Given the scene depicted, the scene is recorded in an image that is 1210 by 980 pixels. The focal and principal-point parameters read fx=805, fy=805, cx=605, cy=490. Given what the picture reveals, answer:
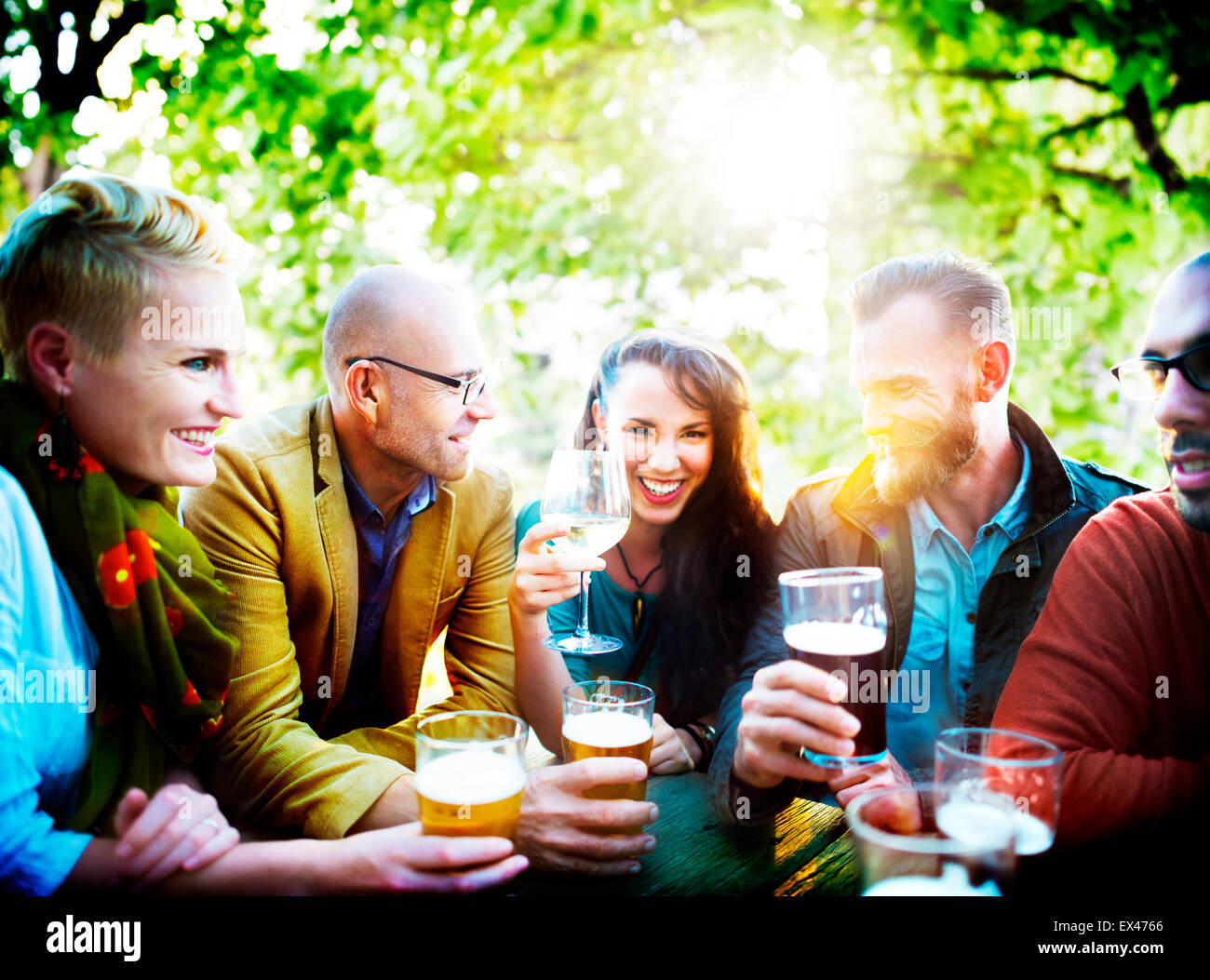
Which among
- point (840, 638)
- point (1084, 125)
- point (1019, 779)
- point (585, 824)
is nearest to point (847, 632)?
point (840, 638)

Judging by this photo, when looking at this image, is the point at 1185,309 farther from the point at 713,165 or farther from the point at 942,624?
the point at 713,165

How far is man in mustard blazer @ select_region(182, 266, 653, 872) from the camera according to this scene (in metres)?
1.73

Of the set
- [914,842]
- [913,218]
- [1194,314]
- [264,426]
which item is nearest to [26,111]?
[264,426]

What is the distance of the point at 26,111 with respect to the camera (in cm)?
217

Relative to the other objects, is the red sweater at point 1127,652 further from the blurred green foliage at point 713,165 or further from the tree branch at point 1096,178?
the tree branch at point 1096,178

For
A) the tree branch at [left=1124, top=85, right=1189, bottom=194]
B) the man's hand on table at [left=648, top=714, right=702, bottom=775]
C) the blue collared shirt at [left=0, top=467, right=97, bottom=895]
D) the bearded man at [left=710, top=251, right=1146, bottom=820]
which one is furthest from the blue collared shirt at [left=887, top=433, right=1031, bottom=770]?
the tree branch at [left=1124, top=85, right=1189, bottom=194]

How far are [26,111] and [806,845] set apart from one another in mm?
2678

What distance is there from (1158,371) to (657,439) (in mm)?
1245

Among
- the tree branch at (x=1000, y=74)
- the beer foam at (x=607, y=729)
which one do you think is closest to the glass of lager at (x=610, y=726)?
the beer foam at (x=607, y=729)

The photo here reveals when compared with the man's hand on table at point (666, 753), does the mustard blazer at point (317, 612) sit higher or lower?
higher

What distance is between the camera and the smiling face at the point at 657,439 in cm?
242

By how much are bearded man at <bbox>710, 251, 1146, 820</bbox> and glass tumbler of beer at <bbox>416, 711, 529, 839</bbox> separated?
0.78 meters

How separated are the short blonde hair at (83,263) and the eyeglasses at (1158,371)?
194cm

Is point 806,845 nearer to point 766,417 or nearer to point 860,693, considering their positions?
point 860,693
